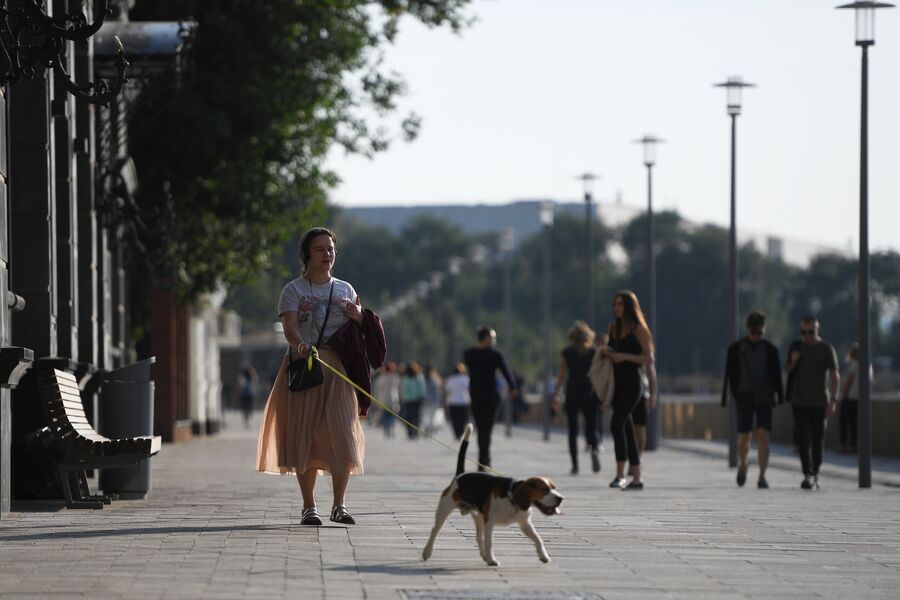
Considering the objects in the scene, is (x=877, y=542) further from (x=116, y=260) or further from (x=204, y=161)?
(x=204, y=161)

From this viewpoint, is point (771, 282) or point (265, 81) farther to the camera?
point (771, 282)

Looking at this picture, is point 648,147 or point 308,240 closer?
point 308,240

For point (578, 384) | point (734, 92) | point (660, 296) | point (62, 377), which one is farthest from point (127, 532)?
point (660, 296)

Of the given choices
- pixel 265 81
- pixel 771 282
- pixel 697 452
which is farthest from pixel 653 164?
pixel 771 282

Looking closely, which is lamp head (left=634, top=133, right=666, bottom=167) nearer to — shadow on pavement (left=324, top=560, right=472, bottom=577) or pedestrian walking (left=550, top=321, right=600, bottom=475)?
pedestrian walking (left=550, top=321, right=600, bottom=475)

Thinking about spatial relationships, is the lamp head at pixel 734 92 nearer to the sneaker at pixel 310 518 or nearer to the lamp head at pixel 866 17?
the lamp head at pixel 866 17

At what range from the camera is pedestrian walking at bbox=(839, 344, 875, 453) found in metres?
28.0

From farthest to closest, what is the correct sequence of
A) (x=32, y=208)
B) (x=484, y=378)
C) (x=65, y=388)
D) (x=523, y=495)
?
(x=484, y=378) → (x=32, y=208) → (x=65, y=388) → (x=523, y=495)

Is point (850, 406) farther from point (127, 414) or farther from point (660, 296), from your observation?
point (660, 296)

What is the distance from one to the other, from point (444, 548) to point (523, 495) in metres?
1.38

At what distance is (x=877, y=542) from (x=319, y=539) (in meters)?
3.44

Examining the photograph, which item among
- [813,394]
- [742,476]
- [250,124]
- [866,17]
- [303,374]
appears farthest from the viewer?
[250,124]

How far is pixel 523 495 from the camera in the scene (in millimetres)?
9414

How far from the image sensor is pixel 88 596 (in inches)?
329
